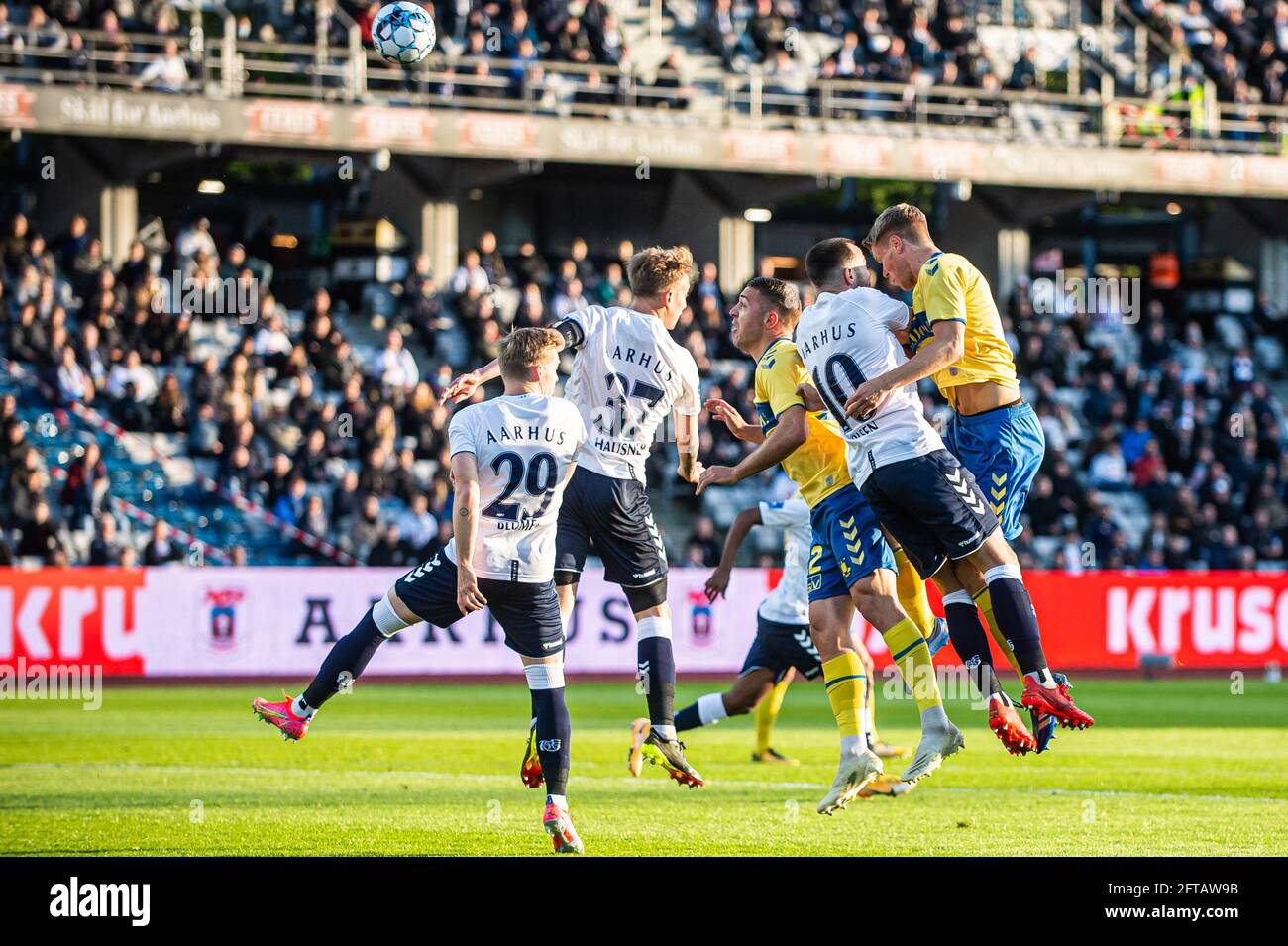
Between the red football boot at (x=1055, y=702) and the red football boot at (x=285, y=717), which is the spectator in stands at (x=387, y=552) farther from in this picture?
the red football boot at (x=1055, y=702)

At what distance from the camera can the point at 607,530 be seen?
1023cm

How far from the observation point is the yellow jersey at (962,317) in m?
9.18

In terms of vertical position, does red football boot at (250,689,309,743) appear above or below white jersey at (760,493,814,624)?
below

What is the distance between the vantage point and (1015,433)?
9828 millimetres

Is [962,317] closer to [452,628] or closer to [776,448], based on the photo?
[776,448]

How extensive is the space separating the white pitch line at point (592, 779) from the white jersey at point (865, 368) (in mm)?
3261

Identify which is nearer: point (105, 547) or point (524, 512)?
point (524, 512)

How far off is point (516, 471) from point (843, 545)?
2.10 meters

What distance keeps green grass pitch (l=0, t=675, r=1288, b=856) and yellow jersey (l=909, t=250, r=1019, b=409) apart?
2.34 m

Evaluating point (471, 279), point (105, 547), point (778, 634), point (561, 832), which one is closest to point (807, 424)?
point (561, 832)

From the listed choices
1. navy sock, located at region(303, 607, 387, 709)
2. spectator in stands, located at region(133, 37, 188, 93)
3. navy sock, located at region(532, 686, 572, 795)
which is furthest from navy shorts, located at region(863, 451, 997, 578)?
spectator in stands, located at region(133, 37, 188, 93)

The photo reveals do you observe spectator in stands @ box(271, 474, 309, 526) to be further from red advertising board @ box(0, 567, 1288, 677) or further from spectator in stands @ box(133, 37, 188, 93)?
spectator in stands @ box(133, 37, 188, 93)

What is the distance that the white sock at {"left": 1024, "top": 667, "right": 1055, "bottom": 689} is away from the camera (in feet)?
29.5
